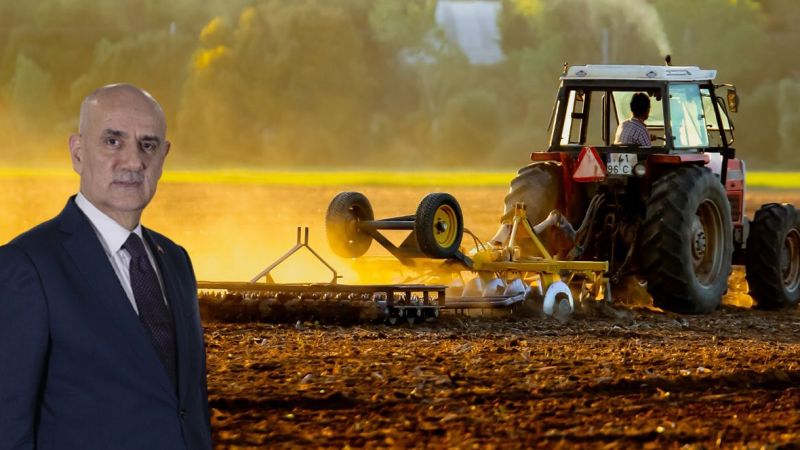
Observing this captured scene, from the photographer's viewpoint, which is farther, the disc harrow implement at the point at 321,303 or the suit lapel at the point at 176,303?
the disc harrow implement at the point at 321,303

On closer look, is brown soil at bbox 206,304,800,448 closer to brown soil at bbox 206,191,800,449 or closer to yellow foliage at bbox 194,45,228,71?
brown soil at bbox 206,191,800,449

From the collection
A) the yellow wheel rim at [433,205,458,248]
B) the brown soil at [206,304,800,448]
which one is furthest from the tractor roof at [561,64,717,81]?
the brown soil at [206,304,800,448]

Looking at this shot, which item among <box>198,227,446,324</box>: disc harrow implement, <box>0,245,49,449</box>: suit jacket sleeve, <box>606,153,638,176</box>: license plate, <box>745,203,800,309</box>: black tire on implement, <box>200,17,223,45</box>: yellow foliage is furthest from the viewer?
<box>200,17,223,45</box>: yellow foliage

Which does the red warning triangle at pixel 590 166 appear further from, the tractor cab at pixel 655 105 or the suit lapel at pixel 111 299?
the suit lapel at pixel 111 299

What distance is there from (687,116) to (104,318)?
37.0ft

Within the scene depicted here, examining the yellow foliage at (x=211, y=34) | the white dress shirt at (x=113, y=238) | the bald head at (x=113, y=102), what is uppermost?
the yellow foliage at (x=211, y=34)

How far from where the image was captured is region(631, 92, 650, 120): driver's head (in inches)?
536

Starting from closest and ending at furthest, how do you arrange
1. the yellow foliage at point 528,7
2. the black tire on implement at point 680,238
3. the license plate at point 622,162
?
the black tire on implement at point 680,238
the license plate at point 622,162
the yellow foliage at point 528,7

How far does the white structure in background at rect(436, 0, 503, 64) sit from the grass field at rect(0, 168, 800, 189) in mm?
13951

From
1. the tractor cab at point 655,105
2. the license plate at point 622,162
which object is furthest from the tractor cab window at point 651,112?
the license plate at point 622,162

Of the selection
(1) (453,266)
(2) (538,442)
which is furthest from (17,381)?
(1) (453,266)

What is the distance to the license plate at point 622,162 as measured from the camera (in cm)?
1339

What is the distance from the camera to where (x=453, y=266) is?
1251 centimetres

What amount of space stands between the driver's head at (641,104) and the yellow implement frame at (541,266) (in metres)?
1.53
